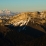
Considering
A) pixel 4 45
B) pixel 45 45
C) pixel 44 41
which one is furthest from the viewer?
pixel 4 45

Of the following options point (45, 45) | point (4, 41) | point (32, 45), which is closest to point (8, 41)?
point (4, 41)

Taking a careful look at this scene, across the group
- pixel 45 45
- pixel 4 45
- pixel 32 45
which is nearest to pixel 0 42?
pixel 4 45

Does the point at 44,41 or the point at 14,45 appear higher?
the point at 44,41

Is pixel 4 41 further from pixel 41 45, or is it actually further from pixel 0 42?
pixel 41 45

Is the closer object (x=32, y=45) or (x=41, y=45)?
(x=41, y=45)

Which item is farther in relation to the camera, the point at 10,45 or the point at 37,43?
the point at 10,45

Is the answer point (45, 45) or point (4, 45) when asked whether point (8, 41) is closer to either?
point (4, 45)

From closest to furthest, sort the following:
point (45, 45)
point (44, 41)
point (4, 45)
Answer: point (45, 45), point (44, 41), point (4, 45)

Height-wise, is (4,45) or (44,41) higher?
(44,41)
